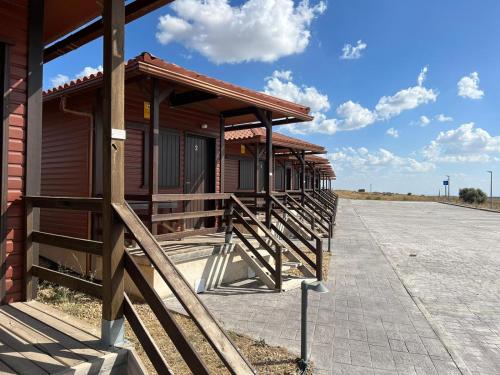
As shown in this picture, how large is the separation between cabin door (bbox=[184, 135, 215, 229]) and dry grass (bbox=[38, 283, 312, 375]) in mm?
3815

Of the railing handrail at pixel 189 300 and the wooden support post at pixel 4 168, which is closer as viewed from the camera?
the railing handrail at pixel 189 300

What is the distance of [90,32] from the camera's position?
4035 mm

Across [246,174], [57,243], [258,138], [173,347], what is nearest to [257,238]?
[173,347]

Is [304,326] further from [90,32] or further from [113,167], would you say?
A: [90,32]

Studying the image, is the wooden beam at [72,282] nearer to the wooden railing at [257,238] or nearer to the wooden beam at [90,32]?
the wooden beam at [90,32]

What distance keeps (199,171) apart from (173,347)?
527 cm

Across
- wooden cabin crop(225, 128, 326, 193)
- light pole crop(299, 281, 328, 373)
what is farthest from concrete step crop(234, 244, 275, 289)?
wooden cabin crop(225, 128, 326, 193)

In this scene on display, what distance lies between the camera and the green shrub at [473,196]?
5109 centimetres

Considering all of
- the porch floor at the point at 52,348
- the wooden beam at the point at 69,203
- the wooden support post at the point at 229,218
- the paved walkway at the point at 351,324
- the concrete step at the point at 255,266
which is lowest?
the paved walkway at the point at 351,324

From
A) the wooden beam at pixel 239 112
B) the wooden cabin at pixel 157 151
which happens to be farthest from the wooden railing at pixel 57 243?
the wooden beam at pixel 239 112

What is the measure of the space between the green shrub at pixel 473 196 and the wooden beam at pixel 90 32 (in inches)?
2254

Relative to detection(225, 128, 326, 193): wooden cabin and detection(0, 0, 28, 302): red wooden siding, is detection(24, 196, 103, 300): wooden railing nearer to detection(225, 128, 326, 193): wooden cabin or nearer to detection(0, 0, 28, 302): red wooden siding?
detection(0, 0, 28, 302): red wooden siding

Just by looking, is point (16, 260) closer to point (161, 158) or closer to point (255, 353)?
point (255, 353)

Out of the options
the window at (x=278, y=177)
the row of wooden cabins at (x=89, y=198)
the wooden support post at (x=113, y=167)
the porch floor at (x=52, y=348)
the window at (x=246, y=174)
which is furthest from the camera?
the window at (x=278, y=177)
